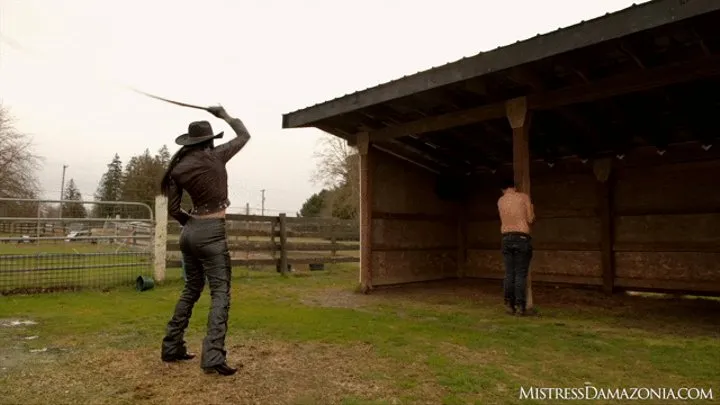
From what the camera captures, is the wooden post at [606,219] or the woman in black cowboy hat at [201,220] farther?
the wooden post at [606,219]

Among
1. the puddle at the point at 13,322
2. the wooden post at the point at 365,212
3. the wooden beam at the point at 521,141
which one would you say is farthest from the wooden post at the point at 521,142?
the puddle at the point at 13,322

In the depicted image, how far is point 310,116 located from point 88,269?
15.5 feet

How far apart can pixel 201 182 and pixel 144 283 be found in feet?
18.0

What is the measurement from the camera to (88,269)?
27.9 feet

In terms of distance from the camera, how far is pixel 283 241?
11.7 m

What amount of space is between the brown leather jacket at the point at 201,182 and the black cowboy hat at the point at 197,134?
99mm

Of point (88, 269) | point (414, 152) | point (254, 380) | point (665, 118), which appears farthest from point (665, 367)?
point (88, 269)

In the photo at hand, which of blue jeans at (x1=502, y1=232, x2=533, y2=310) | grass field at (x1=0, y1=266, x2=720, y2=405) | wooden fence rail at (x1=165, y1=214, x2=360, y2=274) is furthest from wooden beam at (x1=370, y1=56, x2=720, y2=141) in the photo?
wooden fence rail at (x1=165, y1=214, x2=360, y2=274)

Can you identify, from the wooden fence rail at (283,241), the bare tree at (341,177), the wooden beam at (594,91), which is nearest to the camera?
the wooden beam at (594,91)

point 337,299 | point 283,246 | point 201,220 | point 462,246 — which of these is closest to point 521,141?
point 337,299

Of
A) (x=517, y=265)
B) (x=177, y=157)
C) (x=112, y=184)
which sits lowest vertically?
(x=517, y=265)

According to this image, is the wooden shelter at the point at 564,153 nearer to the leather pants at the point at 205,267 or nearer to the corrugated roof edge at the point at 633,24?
the corrugated roof edge at the point at 633,24

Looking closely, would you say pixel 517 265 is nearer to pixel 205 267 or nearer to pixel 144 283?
pixel 205 267

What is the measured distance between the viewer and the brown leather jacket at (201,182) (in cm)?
387
